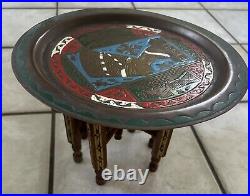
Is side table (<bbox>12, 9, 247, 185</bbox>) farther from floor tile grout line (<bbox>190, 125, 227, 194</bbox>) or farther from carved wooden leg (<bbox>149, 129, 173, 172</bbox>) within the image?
floor tile grout line (<bbox>190, 125, 227, 194</bbox>)

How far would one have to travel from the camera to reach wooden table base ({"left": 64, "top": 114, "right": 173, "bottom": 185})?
2.65 feet

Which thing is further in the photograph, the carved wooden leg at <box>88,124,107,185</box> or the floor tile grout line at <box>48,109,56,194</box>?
the floor tile grout line at <box>48,109,56,194</box>

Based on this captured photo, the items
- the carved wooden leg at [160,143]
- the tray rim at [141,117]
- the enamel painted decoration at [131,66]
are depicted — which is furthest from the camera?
the carved wooden leg at [160,143]

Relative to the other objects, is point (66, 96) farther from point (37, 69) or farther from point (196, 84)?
point (196, 84)

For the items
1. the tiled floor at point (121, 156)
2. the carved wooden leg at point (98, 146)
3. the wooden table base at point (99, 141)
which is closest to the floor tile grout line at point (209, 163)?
the tiled floor at point (121, 156)

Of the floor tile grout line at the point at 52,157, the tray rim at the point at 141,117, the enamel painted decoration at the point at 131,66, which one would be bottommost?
the floor tile grout line at the point at 52,157

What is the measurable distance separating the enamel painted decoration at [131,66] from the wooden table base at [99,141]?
11 centimetres

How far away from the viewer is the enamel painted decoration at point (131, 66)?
0.73 metres

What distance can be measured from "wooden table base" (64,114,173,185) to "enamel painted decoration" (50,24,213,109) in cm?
11

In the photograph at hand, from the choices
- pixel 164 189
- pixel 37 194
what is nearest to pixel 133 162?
pixel 164 189

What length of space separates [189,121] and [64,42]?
41 centimetres

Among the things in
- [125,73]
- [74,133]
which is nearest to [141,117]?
[125,73]

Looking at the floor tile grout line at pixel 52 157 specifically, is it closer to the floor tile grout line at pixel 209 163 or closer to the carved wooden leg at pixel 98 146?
the carved wooden leg at pixel 98 146

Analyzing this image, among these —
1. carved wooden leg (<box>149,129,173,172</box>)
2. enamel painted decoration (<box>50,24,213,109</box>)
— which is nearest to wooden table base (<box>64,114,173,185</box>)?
carved wooden leg (<box>149,129,173,172</box>)
